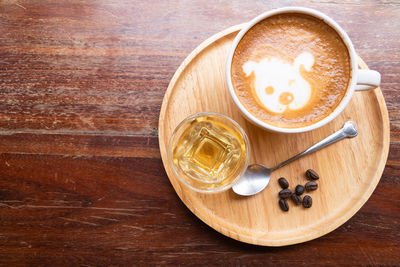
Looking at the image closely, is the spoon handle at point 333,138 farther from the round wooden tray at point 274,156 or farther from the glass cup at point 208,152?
the glass cup at point 208,152

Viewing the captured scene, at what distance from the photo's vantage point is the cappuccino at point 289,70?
3.30ft

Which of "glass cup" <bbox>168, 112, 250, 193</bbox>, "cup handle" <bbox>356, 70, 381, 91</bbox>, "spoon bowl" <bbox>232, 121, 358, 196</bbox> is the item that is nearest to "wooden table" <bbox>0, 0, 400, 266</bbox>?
"glass cup" <bbox>168, 112, 250, 193</bbox>

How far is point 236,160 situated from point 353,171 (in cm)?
46

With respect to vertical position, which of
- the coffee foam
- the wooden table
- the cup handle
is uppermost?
the cup handle

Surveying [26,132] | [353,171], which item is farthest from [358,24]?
[26,132]

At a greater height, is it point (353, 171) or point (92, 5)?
point (92, 5)

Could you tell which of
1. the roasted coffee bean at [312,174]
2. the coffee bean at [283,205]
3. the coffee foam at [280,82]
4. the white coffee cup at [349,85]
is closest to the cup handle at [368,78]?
the white coffee cup at [349,85]

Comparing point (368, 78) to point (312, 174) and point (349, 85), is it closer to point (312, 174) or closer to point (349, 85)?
point (349, 85)

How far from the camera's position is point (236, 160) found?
1.22 m

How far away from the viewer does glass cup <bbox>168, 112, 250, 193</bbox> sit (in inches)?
43.6

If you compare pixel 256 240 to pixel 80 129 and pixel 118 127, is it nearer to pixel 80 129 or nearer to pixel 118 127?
A: pixel 118 127

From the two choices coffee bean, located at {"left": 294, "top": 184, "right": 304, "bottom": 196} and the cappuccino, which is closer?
the cappuccino

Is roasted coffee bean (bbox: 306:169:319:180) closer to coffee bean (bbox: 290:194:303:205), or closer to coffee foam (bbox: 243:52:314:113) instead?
coffee bean (bbox: 290:194:303:205)

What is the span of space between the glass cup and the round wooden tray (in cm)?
5
